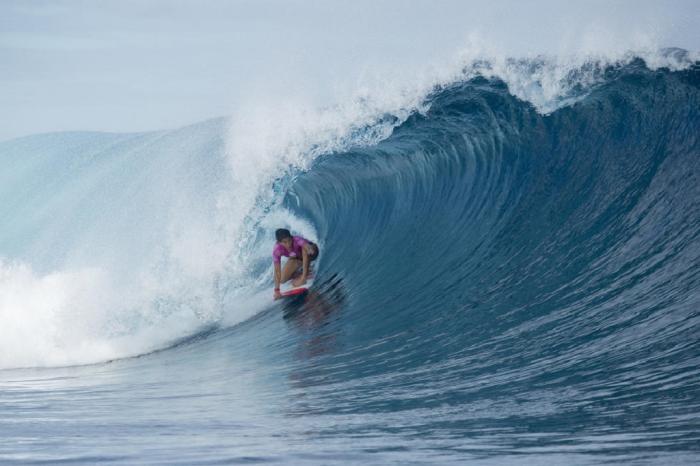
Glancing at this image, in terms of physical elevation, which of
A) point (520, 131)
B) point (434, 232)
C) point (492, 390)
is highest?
point (520, 131)

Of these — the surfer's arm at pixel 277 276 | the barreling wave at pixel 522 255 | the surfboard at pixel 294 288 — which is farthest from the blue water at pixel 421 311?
the surfer's arm at pixel 277 276

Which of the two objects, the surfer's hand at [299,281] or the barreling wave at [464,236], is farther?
the surfer's hand at [299,281]

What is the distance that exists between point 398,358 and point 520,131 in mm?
4566

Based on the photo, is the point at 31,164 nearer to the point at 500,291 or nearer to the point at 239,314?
the point at 239,314

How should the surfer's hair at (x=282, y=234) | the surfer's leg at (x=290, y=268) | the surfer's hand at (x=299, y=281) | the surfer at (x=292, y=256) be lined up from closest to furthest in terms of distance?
1. the surfer's hair at (x=282, y=234)
2. the surfer at (x=292, y=256)
3. the surfer's hand at (x=299, y=281)
4. the surfer's leg at (x=290, y=268)

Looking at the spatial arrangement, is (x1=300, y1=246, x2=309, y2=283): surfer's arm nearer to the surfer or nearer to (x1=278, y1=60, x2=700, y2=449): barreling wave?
the surfer

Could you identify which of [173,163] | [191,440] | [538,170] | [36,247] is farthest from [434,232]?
[36,247]

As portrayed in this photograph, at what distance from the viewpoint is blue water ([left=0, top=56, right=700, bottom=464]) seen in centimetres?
349

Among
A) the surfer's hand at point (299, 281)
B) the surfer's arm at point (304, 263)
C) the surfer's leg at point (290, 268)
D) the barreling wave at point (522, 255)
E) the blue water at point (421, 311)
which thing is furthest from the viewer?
the surfer's leg at point (290, 268)

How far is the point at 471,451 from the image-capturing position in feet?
10.2

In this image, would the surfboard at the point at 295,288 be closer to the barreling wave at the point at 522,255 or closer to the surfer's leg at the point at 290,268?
the surfer's leg at the point at 290,268

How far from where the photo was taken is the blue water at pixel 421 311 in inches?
138

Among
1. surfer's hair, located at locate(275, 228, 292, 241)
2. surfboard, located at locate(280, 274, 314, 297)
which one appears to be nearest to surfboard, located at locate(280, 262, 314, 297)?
surfboard, located at locate(280, 274, 314, 297)

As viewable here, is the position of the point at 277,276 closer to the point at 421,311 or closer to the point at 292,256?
the point at 292,256
